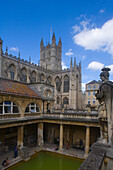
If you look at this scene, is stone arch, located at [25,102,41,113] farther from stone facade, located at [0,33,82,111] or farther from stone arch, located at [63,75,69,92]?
stone arch, located at [63,75,69,92]

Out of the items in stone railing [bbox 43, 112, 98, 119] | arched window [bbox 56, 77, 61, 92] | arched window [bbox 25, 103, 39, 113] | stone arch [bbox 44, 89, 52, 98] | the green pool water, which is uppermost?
arched window [bbox 56, 77, 61, 92]

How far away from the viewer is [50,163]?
13.0 metres

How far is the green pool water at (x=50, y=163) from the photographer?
39.5ft

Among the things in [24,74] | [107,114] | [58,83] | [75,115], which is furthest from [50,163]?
[58,83]

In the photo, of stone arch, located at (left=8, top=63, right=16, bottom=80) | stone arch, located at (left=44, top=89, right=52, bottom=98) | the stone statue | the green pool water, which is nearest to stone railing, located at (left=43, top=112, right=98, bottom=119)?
stone arch, located at (left=44, top=89, right=52, bottom=98)

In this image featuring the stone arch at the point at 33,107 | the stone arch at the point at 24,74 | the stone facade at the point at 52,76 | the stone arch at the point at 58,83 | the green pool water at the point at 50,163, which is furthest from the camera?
the stone arch at the point at 58,83

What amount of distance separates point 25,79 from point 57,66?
116ft

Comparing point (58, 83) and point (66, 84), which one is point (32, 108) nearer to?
point (66, 84)

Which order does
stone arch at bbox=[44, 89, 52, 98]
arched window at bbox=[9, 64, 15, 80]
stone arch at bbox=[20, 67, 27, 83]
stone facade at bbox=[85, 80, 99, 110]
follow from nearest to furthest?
stone arch at bbox=[44, 89, 52, 98] < arched window at bbox=[9, 64, 15, 80] < stone arch at bbox=[20, 67, 27, 83] < stone facade at bbox=[85, 80, 99, 110]

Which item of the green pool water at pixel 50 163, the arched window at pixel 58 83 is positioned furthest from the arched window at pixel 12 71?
the green pool water at pixel 50 163

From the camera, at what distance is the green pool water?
12031 mm

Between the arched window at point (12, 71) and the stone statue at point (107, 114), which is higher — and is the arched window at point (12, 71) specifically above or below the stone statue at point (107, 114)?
above

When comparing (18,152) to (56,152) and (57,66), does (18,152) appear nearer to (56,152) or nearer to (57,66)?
(56,152)

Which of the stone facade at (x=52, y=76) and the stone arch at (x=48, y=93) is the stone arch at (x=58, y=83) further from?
the stone arch at (x=48, y=93)
